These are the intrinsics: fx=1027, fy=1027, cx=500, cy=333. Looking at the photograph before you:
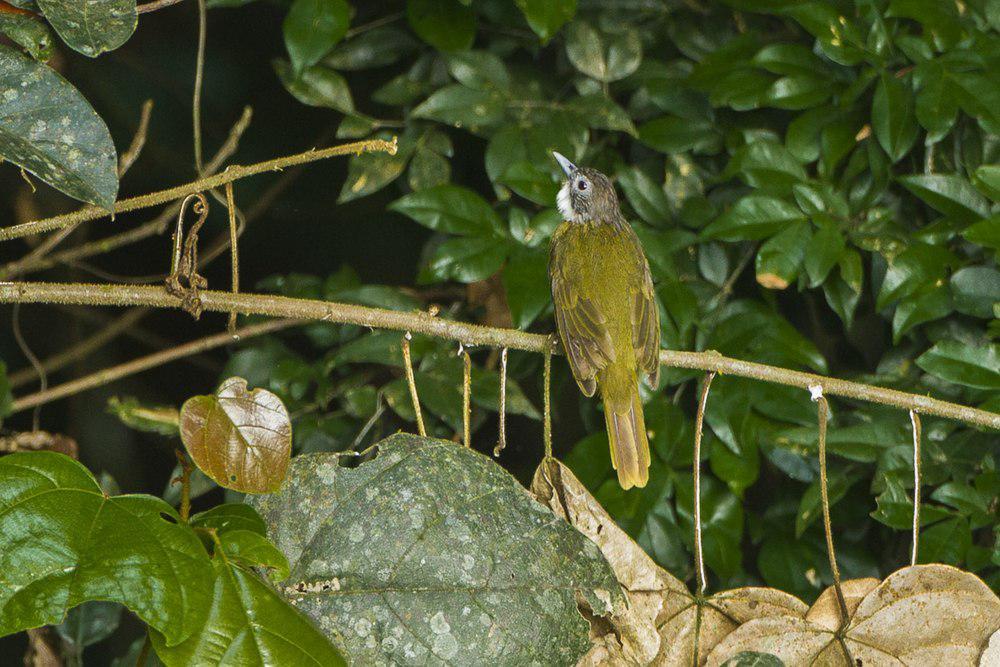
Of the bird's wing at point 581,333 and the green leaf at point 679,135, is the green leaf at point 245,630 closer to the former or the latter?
the bird's wing at point 581,333

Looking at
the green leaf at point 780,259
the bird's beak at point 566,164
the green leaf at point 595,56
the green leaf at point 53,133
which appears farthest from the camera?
the green leaf at point 595,56

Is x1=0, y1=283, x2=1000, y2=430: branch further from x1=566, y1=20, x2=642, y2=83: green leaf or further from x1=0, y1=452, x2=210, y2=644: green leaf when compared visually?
x1=566, y1=20, x2=642, y2=83: green leaf

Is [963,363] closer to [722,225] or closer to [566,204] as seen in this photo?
[722,225]

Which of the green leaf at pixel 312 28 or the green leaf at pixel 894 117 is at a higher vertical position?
the green leaf at pixel 312 28

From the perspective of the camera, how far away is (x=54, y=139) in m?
1.11

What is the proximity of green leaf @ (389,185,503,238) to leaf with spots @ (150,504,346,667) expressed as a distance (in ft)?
3.13

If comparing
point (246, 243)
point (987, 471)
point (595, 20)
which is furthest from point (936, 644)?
point (246, 243)

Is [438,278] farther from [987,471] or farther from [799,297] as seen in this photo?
[987,471]

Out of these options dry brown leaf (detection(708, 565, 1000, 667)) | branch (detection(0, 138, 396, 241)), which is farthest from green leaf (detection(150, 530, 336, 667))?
dry brown leaf (detection(708, 565, 1000, 667))

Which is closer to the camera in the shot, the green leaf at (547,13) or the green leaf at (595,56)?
the green leaf at (547,13)

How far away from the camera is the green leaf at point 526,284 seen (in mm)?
1795

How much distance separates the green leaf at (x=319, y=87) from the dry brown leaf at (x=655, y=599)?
108 centimetres

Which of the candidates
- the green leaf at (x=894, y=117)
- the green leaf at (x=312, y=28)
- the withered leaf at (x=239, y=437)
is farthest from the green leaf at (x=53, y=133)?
the green leaf at (x=894, y=117)

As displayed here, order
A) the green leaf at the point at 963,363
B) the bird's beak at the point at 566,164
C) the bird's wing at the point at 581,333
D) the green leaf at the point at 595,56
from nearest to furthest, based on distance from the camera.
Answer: the green leaf at the point at 963,363, the bird's wing at the point at 581,333, the bird's beak at the point at 566,164, the green leaf at the point at 595,56
